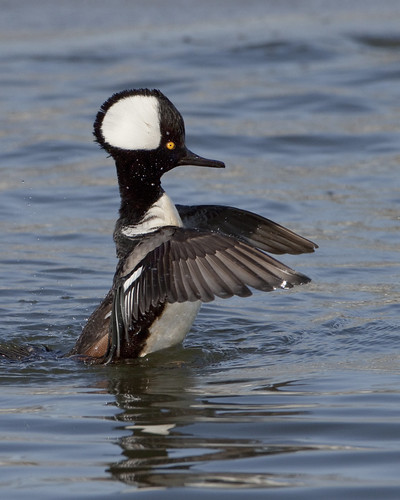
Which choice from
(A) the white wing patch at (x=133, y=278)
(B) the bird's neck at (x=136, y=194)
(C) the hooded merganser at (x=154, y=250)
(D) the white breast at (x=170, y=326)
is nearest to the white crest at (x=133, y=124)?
(C) the hooded merganser at (x=154, y=250)

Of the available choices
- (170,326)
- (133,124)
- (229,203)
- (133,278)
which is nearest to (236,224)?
(170,326)

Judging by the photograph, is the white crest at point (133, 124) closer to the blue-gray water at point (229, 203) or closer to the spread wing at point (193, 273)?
the spread wing at point (193, 273)

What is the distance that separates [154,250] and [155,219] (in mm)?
476

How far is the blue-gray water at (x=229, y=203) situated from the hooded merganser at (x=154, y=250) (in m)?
0.22

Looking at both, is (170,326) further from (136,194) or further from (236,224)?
(236,224)

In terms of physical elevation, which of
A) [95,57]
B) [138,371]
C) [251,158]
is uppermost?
[95,57]

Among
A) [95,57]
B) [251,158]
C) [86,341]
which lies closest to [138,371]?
[86,341]

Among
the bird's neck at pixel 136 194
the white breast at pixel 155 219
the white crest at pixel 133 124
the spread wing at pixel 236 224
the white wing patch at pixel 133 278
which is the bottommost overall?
the white wing patch at pixel 133 278

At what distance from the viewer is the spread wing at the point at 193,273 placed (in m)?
5.38

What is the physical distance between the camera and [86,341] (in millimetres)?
6395

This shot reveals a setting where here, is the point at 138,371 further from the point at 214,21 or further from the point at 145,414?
the point at 214,21

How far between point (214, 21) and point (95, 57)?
8.10 feet

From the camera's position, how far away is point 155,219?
6242mm

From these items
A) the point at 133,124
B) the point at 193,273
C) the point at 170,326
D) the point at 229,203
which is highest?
the point at 133,124
